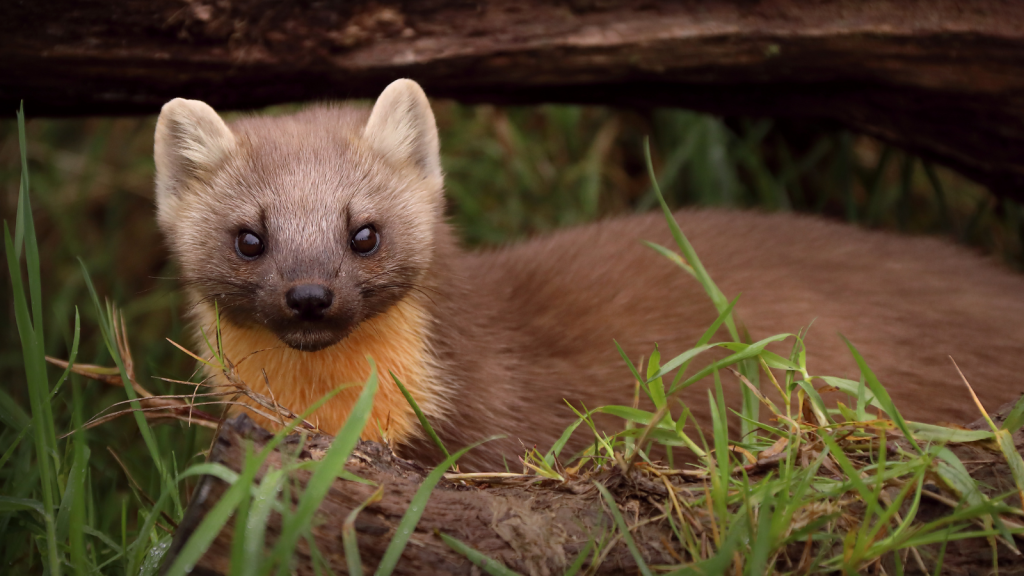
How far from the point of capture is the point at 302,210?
A: 285cm

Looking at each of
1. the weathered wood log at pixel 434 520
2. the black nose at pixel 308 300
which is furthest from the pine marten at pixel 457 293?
the weathered wood log at pixel 434 520

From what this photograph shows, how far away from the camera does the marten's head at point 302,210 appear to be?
109 inches

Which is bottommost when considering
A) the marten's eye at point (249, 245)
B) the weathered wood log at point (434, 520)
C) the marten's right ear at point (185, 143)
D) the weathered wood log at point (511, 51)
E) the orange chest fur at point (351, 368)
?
the orange chest fur at point (351, 368)

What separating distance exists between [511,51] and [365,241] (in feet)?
3.10

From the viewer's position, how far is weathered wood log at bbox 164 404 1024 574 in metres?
1.90

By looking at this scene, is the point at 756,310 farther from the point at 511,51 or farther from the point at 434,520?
the point at 434,520

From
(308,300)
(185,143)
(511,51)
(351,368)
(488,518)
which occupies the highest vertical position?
(511,51)

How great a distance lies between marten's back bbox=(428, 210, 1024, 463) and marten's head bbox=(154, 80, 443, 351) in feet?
1.36

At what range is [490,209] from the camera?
223 inches

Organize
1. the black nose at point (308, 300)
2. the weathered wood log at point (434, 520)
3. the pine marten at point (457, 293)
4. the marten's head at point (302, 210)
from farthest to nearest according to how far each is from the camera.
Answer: the pine marten at point (457, 293) < the marten's head at point (302, 210) < the black nose at point (308, 300) < the weathered wood log at point (434, 520)

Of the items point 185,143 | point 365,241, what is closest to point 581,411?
point 365,241

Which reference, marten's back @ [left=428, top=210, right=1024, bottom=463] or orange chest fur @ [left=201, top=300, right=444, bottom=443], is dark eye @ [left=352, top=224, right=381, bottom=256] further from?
marten's back @ [left=428, top=210, right=1024, bottom=463]

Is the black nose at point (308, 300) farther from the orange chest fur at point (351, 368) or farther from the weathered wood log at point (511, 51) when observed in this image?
the weathered wood log at point (511, 51)

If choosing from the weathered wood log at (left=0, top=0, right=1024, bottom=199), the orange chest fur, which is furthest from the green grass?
the weathered wood log at (left=0, top=0, right=1024, bottom=199)
